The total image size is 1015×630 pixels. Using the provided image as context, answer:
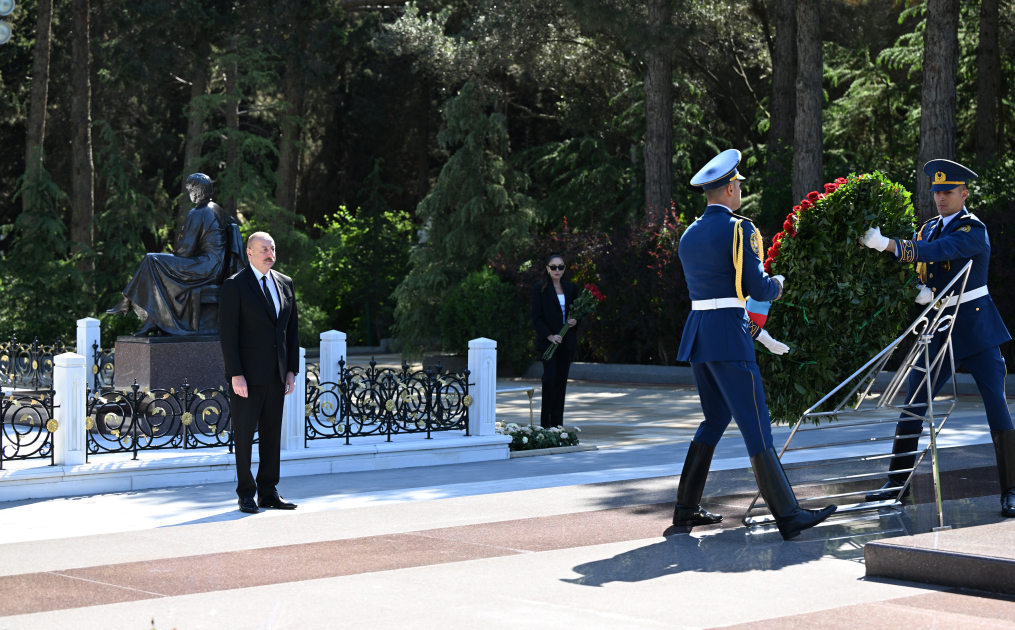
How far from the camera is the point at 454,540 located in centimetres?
655

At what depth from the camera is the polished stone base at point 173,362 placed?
440 inches

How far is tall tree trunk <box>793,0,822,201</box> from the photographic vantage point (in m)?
21.0

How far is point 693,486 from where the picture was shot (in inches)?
267

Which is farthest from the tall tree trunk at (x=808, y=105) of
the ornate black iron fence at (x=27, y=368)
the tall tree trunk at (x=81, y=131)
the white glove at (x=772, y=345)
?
the tall tree trunk at (x=81, y=131)

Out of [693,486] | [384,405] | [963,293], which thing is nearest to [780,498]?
[693,486]

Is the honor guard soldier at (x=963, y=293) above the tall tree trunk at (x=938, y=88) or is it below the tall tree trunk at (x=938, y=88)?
below

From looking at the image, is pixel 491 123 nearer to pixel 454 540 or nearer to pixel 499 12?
pixel 499 12

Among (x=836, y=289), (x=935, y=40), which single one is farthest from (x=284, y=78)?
(x=836, y=289)

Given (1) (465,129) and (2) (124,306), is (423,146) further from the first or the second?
(2) (124,306)

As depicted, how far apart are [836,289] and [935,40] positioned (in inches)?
552

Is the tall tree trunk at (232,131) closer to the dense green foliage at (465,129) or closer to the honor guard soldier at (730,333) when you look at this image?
the dense green foliage at (465,129)

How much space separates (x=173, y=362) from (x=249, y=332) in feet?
13.0

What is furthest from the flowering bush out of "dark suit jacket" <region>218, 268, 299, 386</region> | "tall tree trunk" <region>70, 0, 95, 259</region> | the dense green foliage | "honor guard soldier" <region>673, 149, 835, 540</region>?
"tall tree trunk" <region>70, 0, 95, 259</region>

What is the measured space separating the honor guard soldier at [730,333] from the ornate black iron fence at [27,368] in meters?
11.6
